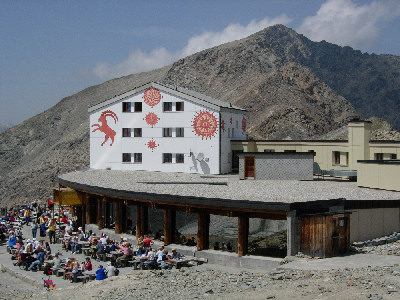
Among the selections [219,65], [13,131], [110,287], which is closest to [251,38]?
[219,65]

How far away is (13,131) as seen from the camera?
149m

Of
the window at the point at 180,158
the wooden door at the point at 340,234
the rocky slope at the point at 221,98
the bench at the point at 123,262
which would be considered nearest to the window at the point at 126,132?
the window at the point at 180,158

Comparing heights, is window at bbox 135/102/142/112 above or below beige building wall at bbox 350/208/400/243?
above

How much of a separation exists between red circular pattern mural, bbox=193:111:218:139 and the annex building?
8 centimetres

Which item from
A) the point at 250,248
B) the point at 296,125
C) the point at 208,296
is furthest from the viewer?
the point at 296,125

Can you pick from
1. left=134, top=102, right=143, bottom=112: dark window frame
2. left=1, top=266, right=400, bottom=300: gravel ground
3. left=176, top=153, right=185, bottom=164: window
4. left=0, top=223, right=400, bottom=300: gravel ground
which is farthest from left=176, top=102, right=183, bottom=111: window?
left=1, top=266, right=400, bottom=300: gravel ground

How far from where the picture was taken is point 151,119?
46531 millimetres

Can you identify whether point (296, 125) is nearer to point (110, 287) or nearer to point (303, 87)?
point (303, 87)

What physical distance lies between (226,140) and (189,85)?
90.4 meters

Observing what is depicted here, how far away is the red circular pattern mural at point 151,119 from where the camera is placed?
4641 centimetres

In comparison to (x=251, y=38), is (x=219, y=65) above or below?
below

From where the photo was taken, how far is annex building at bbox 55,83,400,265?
2236 centimetres

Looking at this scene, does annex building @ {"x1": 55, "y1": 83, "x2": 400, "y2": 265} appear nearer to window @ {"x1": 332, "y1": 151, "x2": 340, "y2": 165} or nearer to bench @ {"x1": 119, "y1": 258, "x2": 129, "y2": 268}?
window @ {"x1": 332, "y1": 151, "x2": 340, "y2": 165}

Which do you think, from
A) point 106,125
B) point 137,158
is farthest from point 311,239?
point 106,125
